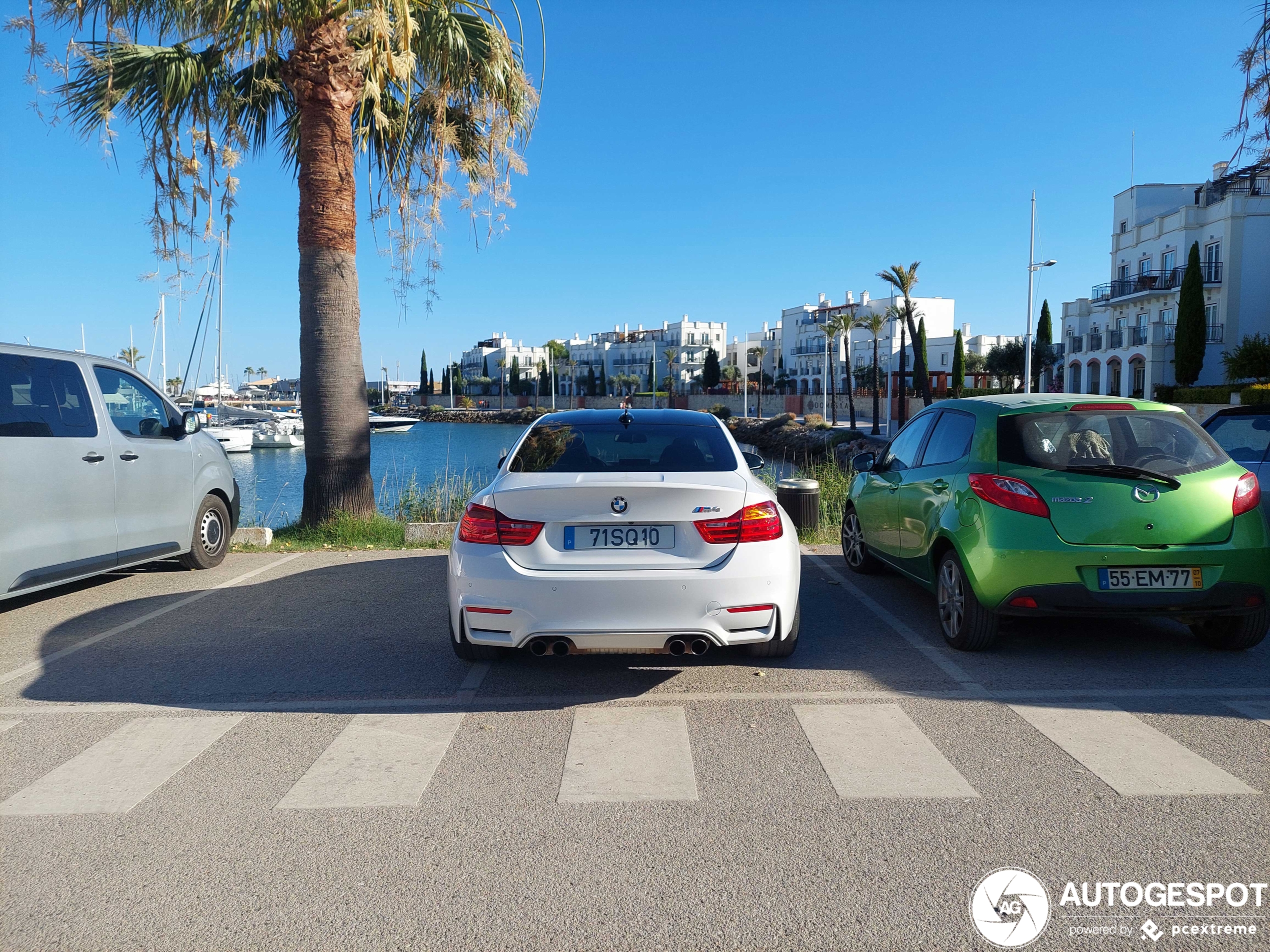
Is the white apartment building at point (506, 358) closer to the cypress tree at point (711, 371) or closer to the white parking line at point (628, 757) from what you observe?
the cypress tree at point (711, 371)

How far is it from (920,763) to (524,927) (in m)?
1.99

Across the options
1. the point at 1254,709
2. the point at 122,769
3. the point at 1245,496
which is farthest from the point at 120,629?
the point at 1245,496

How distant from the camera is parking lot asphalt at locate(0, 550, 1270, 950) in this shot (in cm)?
285

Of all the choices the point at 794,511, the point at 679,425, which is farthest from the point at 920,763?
the point at 794,511

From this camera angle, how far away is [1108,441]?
5641 mm

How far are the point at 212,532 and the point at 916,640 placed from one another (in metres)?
6.52

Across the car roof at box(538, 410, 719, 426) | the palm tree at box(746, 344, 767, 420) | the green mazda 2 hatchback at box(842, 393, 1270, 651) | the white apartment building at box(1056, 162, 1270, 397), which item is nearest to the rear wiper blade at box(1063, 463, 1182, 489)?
the green mazda 2 hatchback at box(842, 393, 1270, 651)

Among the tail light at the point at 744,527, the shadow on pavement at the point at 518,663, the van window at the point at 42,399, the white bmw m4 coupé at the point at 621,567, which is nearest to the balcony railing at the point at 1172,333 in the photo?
the shadow on pavement at the point at 518,663

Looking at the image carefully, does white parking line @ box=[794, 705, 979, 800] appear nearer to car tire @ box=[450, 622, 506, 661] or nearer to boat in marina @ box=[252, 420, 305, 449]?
car tire @ box=[450, 622, 506, 661]

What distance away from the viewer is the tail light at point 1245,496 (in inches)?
213

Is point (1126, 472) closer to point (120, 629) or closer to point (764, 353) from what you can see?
point (120, 629)

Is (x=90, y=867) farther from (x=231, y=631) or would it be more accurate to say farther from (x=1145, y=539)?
(x=1145, y=539)

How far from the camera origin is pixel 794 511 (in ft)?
37.7

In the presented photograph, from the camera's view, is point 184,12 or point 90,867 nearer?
point 90,867
